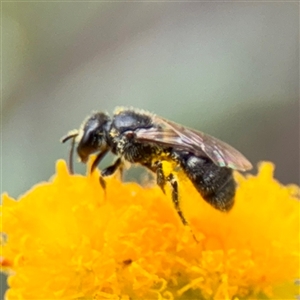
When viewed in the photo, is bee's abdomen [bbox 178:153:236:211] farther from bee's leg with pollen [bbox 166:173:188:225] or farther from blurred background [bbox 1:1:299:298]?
blurred background [bbox 1:1:299:298]

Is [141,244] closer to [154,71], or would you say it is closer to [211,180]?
[211,180]

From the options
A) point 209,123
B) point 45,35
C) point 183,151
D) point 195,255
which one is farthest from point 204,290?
point 45,35

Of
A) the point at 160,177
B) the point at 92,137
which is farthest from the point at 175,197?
the point at 92,137

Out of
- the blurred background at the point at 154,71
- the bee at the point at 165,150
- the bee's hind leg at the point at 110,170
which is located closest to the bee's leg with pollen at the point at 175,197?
the bee at the point at 165,150

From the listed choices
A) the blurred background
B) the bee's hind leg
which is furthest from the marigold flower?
the blurred background

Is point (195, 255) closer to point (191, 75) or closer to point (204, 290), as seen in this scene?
point (204, 290)

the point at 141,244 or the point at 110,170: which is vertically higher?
the point at 110,170

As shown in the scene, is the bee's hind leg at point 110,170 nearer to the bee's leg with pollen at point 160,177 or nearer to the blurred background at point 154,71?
the bee's leg with pollen at point 160,177
